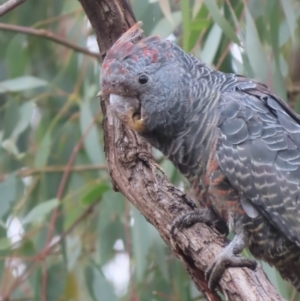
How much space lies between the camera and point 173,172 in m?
2.47

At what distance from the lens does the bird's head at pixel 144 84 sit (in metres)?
1.70

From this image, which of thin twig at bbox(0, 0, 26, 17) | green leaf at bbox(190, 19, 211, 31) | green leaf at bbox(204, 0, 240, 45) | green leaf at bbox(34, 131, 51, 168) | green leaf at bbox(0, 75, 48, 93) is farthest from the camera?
green leaf at bbox(34, 131, 51, 168)

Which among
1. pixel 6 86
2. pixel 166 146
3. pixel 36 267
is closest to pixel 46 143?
pixel 6 86

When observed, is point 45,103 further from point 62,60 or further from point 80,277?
point 80,277

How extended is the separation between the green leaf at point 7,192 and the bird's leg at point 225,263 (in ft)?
3.37

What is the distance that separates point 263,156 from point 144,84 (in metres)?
0.35

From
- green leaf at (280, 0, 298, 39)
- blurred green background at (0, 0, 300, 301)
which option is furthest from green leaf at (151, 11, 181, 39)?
green leaf at (280, 0, 298, 39)

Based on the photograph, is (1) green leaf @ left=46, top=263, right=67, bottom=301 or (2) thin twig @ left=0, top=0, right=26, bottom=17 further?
(1) green leaf @ left=46, top=263, right=67, bottom=301

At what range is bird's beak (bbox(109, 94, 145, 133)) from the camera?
171 cm

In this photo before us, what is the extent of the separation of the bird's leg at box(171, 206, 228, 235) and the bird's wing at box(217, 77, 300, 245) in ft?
0.43

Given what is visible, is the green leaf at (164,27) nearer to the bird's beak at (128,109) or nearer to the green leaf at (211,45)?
the green leaf at (211,45)

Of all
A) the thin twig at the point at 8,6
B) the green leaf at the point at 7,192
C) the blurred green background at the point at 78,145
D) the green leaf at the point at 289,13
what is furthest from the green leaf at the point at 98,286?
the thin twig at the point at 8,6

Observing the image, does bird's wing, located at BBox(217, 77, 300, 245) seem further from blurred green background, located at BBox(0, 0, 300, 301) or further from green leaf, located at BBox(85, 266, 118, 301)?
green leaf, located at BBox(85, 266, 118, 301)

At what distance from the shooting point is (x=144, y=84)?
171 centimetres
